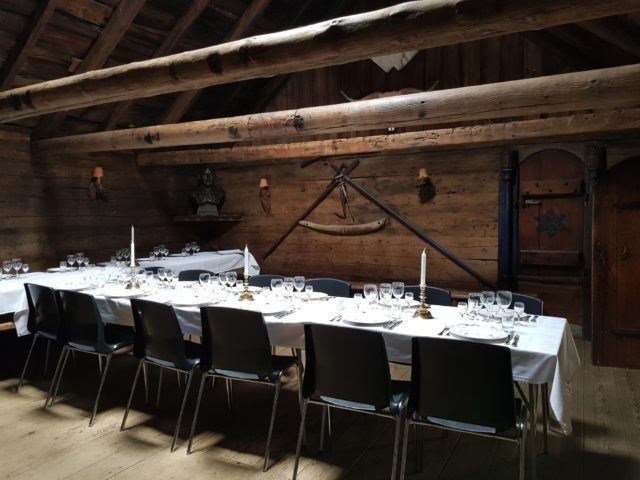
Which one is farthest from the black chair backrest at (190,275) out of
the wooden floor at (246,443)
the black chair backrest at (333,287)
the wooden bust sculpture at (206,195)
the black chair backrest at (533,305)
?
the black chair backrest at (533,305)

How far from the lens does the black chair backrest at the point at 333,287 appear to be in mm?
3947

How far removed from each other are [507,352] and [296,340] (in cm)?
127

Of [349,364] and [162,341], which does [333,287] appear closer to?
[162,341]

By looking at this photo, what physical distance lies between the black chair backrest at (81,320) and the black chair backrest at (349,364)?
1689mm

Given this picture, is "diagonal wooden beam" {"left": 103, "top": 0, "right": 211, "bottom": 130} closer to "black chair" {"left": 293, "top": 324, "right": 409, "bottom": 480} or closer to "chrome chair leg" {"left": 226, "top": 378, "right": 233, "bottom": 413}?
"chrome chair leg" {"left": 226, "top": 378, "right": 233, "bottom": 413}

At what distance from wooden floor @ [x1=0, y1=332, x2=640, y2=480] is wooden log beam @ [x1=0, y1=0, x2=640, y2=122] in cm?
206

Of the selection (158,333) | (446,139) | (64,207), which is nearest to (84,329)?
(158,333)

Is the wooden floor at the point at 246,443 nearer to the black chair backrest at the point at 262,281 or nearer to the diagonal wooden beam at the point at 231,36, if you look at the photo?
the black chair backrest at the point at 262,281

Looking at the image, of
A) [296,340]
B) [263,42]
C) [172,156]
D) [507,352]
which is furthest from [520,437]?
[172,156]

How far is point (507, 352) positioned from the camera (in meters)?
1.99

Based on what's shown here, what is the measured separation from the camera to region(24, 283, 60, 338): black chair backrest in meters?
3.52

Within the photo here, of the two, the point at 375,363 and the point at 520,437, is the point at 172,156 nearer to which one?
the point at 375,363

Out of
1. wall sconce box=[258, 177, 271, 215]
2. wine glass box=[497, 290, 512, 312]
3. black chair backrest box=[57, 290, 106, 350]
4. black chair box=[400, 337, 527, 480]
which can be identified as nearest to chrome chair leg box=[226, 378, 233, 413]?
black chair backrest box=[57, 290, 106, 350]

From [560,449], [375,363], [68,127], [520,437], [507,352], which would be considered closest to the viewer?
[507,352]
